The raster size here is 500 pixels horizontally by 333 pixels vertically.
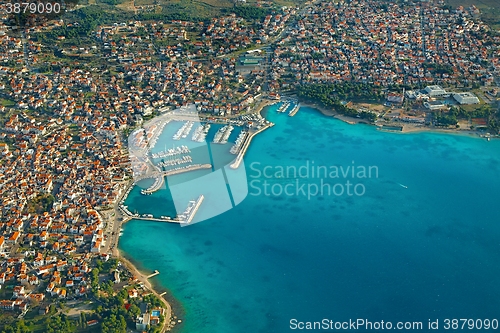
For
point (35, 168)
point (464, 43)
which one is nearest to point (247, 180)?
point (35, 168)

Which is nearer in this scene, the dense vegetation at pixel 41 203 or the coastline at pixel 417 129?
the dense vegetation at pixel 41 203

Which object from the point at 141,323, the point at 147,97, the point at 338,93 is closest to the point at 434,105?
the point at 338,93

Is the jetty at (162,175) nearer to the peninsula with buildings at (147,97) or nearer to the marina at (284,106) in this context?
the peninsula with buildings at (147,97)

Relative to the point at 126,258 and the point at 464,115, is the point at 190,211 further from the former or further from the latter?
the point at 464,115

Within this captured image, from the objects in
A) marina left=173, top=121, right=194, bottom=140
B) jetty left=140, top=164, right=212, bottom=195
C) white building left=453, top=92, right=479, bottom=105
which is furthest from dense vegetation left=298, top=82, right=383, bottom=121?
jetty left=140, top=164, right=212, bottom=195

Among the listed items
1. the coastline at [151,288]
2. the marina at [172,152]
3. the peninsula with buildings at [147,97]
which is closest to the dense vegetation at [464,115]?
the peninsula with buildings at [147,97]

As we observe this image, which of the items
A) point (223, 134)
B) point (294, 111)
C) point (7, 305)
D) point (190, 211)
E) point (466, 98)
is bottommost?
point (7, 305)

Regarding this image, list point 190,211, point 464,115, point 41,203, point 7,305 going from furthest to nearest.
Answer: point 464,115, point 41,203, point 190,211, point 7,305

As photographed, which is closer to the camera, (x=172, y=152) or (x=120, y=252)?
(x=120, y=252)
